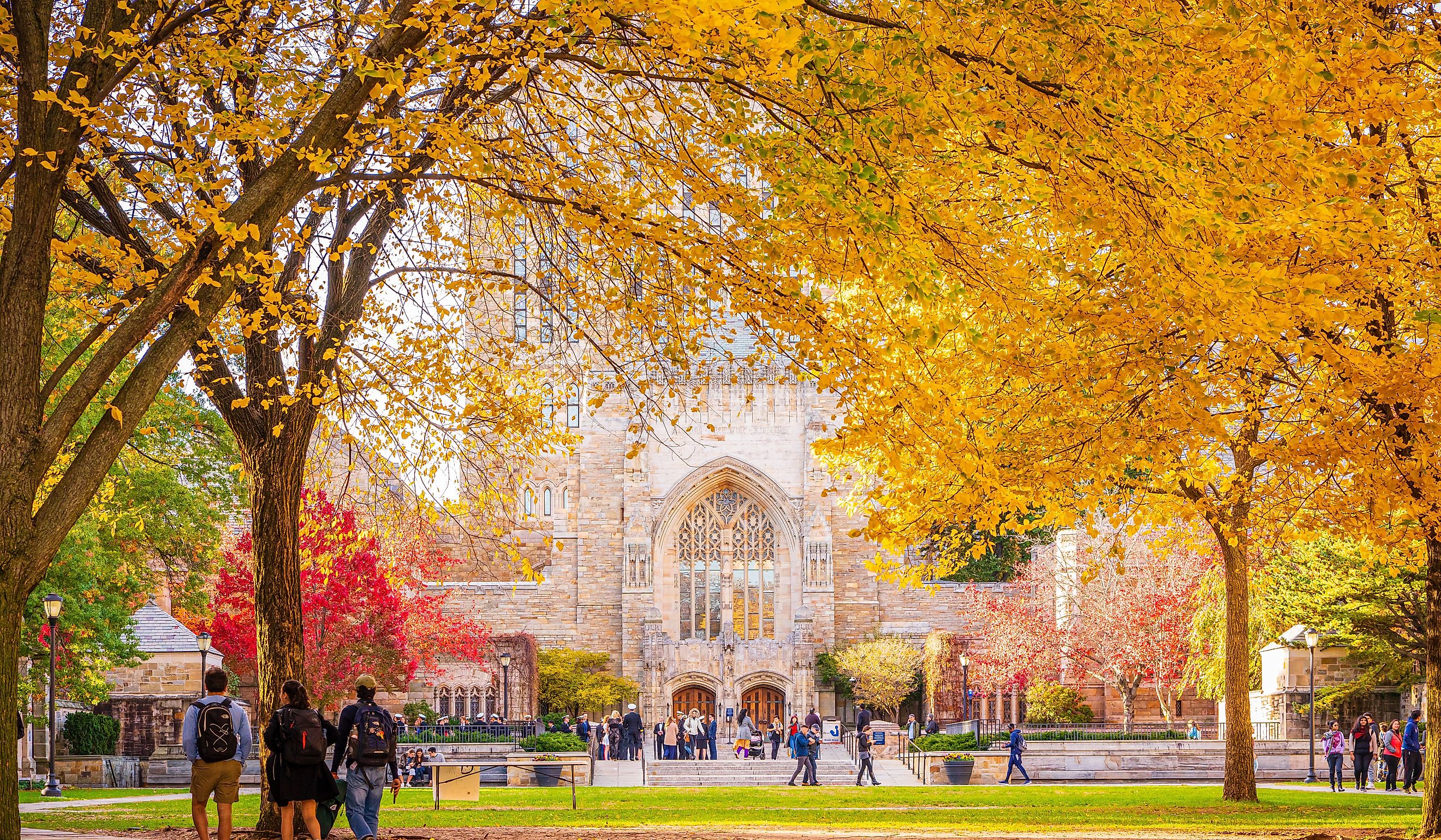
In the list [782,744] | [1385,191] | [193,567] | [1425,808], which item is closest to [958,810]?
[1425,808]

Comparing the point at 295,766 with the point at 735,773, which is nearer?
the point at 295,766

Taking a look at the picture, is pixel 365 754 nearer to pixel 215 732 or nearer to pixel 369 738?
pixel 369 738

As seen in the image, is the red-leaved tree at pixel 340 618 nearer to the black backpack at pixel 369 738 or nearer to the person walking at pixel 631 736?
the person walking at pixel 631 736

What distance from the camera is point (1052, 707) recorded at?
3928 centimetres

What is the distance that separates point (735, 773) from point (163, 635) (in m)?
12.3

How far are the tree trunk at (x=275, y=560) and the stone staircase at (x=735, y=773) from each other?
16065 mm

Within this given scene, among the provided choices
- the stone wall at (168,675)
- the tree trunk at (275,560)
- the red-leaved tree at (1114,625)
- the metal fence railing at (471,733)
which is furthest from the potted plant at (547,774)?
the red-leaved tree at (1114,625)

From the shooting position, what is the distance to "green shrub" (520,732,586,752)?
30.3 metres

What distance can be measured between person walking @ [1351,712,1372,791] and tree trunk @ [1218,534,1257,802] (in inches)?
202

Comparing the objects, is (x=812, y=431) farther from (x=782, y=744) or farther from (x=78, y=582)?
(x=78, y=582)

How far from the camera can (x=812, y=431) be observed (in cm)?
4588

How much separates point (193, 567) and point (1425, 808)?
21631 millimetres

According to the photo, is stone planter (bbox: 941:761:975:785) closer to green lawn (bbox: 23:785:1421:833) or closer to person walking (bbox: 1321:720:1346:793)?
green lawn (bbox: 23:785:1421:833)

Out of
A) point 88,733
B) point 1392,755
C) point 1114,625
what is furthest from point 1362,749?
point 88,733
